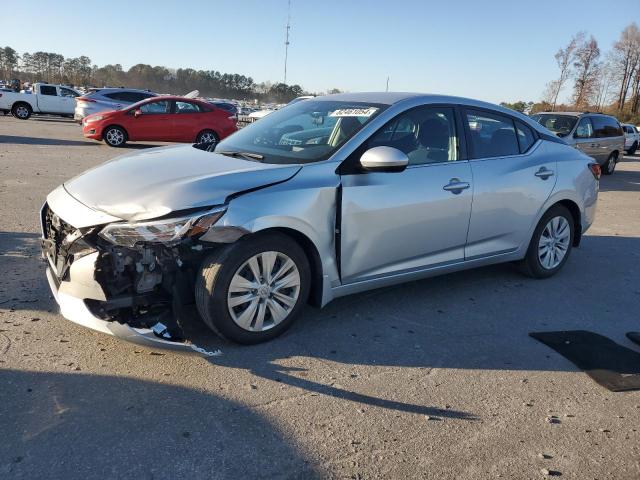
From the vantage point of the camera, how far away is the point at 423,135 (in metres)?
4.39

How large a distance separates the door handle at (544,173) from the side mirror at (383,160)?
1.89m

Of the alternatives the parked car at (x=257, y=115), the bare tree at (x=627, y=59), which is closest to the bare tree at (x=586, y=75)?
the bare tree at (x=627, y=59)

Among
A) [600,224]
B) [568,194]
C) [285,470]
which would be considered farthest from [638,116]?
[285,470]

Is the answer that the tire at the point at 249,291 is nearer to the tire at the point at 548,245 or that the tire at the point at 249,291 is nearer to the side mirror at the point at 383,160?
the side mirror at the point at 383,160

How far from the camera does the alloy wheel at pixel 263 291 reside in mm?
3438

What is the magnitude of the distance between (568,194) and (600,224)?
379 cm

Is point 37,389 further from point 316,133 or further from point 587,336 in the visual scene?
point 587,336

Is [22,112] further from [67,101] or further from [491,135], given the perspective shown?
[491,135]

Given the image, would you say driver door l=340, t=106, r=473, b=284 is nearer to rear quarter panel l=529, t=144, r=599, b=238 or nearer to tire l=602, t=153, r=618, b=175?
rear quarter panel l=529, t=144, r=599, b=238

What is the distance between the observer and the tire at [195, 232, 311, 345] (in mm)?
3338

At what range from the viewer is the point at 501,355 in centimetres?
377

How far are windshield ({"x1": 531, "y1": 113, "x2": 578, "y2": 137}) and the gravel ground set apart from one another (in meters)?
9.56

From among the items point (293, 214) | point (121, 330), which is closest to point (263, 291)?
point (293, 214)

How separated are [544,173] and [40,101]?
27.4 meters
